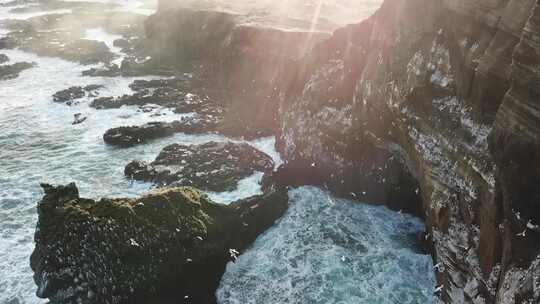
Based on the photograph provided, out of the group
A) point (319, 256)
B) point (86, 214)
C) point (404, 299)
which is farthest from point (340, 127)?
point (86, 214)

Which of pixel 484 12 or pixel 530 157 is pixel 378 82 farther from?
pixel 530 157

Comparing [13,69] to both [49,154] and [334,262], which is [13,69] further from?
[334,262]

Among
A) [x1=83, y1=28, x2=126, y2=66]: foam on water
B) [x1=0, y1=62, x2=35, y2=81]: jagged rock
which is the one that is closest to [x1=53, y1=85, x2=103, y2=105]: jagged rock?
[x1=0, y1=62, x2=35, y2=81]: jagged rock

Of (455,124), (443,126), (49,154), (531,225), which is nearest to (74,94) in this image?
(49,154)

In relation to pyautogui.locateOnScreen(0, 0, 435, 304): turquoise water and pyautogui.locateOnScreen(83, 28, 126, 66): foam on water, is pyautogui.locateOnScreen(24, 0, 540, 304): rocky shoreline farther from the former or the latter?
pyautogui.locateOnScreen(83, 28, 126, 66): foam on water

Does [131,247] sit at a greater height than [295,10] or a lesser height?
lesser
